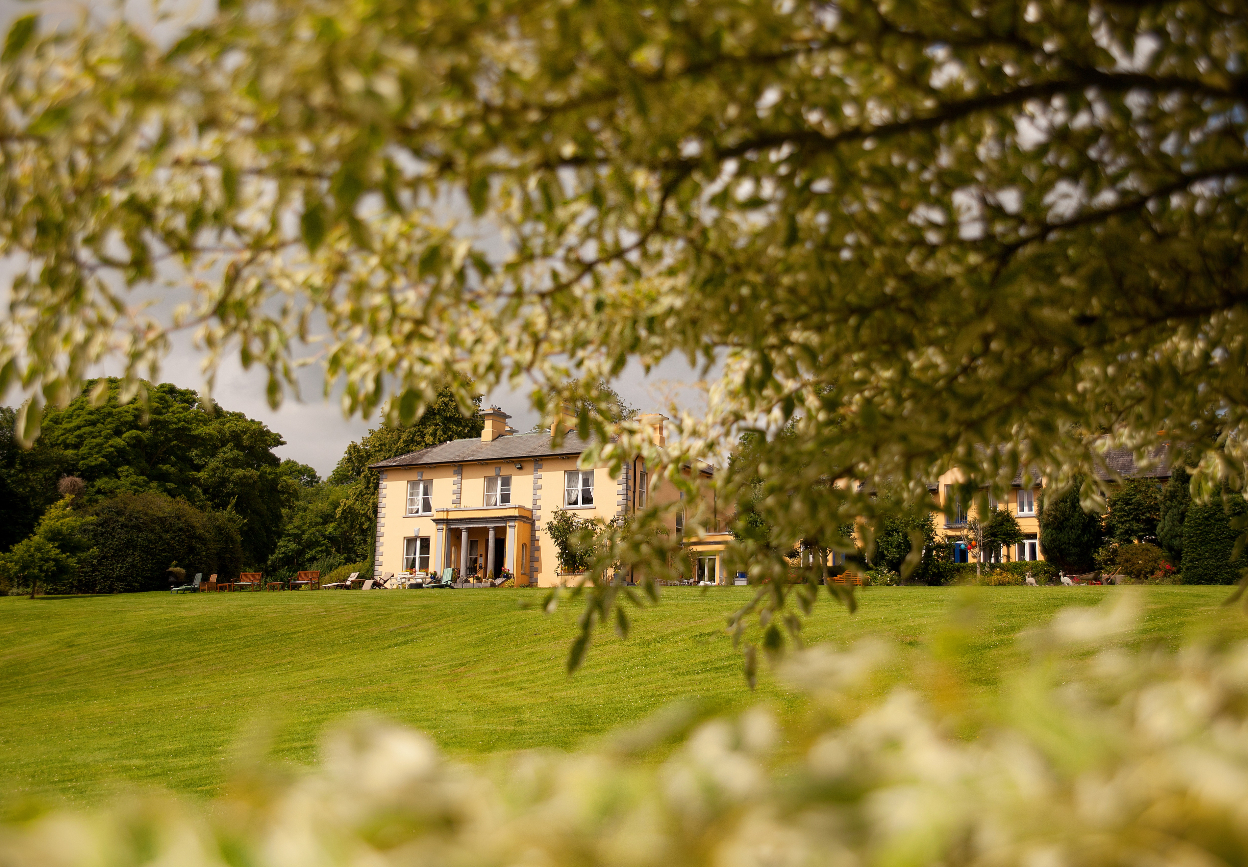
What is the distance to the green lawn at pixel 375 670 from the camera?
929 centimetres

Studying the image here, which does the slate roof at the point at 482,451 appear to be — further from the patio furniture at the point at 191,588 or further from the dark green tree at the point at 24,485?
the dark green tree at the point at 24,485

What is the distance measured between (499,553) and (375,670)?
27.8m

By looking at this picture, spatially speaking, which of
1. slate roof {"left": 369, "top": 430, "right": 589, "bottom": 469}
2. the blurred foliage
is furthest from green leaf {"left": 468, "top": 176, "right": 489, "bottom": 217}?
slate roof {"left": 369, "top": 430, "right": 589, "bottom": 469}

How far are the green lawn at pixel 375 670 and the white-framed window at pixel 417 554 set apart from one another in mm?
19709

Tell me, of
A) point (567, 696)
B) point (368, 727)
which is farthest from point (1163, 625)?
point (368, 727)

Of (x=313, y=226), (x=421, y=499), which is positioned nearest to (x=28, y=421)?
(x=313, y=226)

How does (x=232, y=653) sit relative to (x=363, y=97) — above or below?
below

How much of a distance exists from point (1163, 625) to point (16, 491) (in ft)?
140

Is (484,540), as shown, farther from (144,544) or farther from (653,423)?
(653,423)

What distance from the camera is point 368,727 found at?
1390 millimetres

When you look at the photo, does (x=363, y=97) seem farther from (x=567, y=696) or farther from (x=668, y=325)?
(x=567, y=696)

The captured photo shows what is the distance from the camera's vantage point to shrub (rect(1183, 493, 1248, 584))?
23.8 meters

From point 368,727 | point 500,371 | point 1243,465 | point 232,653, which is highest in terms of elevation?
point 500,371

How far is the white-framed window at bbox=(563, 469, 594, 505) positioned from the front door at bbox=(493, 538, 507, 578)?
14.3ft
